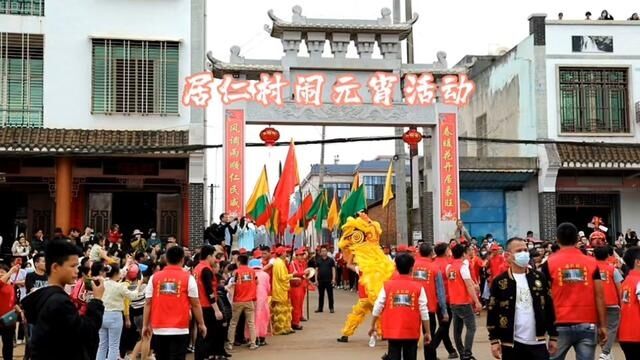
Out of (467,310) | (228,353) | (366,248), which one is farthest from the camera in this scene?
(366,248)

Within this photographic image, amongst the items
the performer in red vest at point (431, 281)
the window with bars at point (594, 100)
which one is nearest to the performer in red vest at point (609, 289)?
the performer in red vest at point (431, 281)

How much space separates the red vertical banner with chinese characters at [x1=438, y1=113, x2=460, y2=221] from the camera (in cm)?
2089

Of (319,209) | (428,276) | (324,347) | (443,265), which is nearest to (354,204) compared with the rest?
(319,209)

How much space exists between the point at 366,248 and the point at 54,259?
32.6 ft

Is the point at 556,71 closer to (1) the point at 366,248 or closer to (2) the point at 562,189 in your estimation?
(2) the point at 562,189

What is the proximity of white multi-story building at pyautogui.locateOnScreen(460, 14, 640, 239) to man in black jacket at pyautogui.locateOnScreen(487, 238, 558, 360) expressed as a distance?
1715 centimetres

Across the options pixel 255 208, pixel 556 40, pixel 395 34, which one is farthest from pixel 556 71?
pixel 255 208

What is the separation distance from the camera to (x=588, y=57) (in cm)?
2480

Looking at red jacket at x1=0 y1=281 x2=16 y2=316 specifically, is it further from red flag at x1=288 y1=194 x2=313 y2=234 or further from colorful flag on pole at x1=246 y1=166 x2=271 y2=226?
red flag at x1=288 y1=194 x2=313 y2=234

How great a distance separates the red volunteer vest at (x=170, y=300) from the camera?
9.05 metres

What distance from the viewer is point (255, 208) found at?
2089 cm

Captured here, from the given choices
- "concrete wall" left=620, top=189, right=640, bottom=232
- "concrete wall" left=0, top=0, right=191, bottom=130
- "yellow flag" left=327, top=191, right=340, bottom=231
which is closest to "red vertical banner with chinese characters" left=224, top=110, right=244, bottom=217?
"concrete wall" left=0, top=0, right=191, bottom=130

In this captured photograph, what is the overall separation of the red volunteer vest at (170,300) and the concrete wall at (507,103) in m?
17.8

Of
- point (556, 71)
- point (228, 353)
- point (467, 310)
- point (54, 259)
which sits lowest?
point (228, 353)
